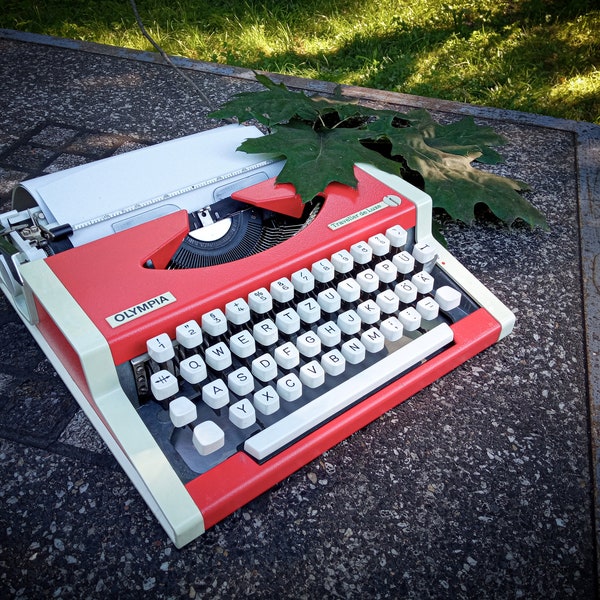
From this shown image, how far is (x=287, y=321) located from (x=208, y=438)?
0.97ft

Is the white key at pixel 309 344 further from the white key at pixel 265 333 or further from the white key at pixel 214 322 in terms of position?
the white key at pixel 214 322

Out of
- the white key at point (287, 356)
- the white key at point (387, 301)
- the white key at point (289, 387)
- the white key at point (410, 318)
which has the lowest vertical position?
the white key at point (410, 318)

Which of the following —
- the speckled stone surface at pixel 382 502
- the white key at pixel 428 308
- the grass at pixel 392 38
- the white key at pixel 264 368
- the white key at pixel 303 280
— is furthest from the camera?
the grass at pixel 392 38

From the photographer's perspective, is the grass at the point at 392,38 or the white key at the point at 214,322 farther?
the grass at the point at 392,38

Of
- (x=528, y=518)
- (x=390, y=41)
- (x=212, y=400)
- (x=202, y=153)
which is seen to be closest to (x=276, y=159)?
(x=202, y=153)

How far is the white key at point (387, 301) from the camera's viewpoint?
55.7 inches

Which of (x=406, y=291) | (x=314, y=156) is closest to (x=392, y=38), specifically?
(x=314, y=156)

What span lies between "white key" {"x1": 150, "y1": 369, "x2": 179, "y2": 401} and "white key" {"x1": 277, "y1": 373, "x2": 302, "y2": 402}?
206mm

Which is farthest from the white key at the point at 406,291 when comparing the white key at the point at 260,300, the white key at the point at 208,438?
the white key at the point at 208,438

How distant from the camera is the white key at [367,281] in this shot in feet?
4.69

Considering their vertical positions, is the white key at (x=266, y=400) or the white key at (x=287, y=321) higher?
the white key at (x=287, y=321)

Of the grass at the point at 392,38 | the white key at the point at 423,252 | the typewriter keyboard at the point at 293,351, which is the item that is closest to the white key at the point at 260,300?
the typewriter keyboard at the point at 293,351

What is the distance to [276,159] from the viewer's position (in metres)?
1.61

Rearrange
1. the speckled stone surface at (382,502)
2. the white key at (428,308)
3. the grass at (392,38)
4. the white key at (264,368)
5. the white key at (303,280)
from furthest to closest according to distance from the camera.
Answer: the grass at (392,38)
the white key at (428,308)
the white key at (303,280)
the white key at (264,368)
the speckled stone surface at (382,502)
